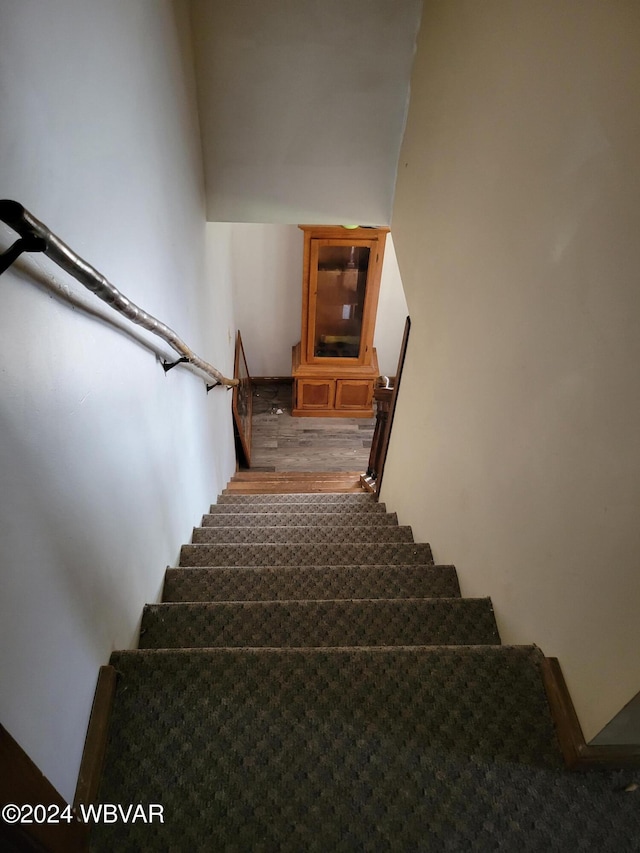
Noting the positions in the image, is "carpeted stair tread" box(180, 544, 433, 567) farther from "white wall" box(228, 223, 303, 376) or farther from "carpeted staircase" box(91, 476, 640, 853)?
"white wall" box(228, 223, 303, 376)

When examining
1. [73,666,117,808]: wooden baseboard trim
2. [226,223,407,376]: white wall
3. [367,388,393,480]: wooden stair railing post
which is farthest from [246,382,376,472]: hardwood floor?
[73,666,117,808]: wooden baseboard trim

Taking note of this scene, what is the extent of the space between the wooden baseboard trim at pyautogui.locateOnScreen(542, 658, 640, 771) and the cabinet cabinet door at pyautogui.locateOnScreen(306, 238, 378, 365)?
3.87 metres

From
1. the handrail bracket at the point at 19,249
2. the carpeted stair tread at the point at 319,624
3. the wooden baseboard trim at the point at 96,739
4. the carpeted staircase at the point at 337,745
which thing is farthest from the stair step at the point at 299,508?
the handrail bracket at the point at 19,249

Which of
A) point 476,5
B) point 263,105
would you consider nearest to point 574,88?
point 476,5

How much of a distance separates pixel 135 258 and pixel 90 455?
2.22 ft

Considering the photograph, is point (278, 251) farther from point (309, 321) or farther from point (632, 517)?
point (632, 517)

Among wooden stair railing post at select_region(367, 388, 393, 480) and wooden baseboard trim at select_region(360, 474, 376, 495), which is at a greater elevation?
wooden stair railing post at select_region(367, 388, 393, 480)

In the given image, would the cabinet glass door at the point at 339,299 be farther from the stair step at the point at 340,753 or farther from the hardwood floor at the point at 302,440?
the stair step at the point at 340,753

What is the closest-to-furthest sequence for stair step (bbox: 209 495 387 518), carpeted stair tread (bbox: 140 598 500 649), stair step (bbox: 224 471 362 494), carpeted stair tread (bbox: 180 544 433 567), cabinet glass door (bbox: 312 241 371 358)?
carpeted stair tread (bbox: 140 598 500 649), carpeted stair tread (bbox: 180 544 433 567), stair step (bbox: 209 495 387 518), stair step (bbox: 224 471 362 494), cabinet glass door (bbox: 312 241 371 358)

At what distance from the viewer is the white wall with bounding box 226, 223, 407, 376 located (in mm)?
4738

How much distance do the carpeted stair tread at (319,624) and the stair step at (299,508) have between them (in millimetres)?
1285

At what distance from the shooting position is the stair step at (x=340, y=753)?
0.90m

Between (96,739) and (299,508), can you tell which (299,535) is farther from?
(96,739)

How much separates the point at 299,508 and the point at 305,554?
36.0 inches
